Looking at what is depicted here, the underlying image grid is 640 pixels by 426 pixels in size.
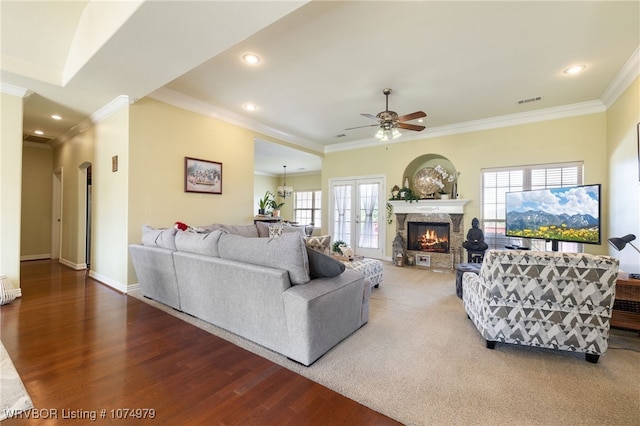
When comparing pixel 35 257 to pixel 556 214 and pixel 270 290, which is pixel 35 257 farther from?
pixel 556 214

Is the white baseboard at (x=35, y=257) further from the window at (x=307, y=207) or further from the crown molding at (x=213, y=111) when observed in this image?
the window at (x=307, y=207)

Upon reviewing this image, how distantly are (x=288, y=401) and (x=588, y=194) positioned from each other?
4511 millimetres

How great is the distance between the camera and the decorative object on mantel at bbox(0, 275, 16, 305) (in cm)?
332

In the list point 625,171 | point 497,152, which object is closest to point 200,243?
point 625,171

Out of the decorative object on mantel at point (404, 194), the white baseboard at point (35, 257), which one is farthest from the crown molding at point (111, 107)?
the decorative object on mantel at point (404, 194)

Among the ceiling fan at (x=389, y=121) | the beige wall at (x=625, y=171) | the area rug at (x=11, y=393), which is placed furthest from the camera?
the ceiling fan at (x=389, y=121)

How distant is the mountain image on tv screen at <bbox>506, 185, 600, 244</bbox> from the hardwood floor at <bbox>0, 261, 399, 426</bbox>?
3935 millimetres

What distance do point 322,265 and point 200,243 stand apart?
1.31 meters

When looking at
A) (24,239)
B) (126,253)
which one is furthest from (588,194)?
(24,239)

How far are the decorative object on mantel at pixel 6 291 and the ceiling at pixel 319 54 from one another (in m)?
2.39

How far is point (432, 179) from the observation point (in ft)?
20.0

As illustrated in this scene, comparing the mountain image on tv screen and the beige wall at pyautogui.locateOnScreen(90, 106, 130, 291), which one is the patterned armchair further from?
the beige wall at pyautogui.locateOnScreen(90, 106, 130, 291)

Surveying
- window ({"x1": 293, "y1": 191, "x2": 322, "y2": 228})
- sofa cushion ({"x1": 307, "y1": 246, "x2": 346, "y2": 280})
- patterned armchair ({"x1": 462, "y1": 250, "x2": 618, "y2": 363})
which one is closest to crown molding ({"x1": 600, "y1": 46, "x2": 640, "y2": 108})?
patterned armchair ({"x1": 462, "y1": 250, "x2": 618, "y2": 363})

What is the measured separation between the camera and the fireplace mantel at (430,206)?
5.57 meters
